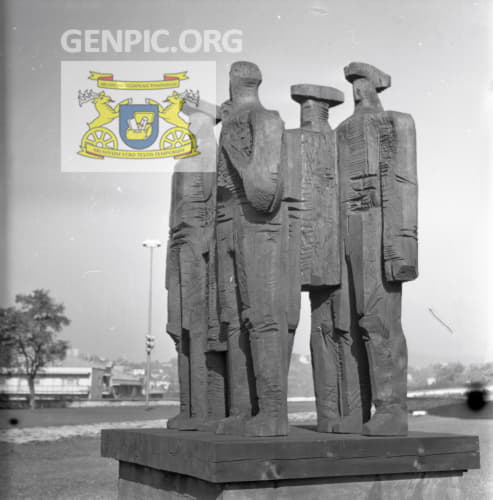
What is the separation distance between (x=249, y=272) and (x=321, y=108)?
1.66 m

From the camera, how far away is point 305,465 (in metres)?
5.32

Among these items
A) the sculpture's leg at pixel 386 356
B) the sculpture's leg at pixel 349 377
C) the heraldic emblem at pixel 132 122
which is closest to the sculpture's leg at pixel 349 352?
the sculpture's leg at pixel 349 377

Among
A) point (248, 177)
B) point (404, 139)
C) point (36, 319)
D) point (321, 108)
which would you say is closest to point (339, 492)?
point (248, 177)

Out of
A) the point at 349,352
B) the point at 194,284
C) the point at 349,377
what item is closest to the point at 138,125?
the point at 194,284

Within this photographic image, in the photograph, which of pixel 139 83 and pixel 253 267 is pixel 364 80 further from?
pixel 139 83

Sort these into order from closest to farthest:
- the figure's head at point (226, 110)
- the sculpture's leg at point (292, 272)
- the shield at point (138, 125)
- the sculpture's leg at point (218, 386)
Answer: the sculpture's leg at point (292, 272) → the figure's head at point (226, 110) → the sculpture's leg at point (218, 386) → the shield at point (138, 125)

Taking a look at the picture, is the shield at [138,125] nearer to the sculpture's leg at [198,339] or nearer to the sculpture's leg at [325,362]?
the sculpture's leg at [198,339]

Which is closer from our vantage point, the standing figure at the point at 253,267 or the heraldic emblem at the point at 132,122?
the standing figure at the point at 253,267

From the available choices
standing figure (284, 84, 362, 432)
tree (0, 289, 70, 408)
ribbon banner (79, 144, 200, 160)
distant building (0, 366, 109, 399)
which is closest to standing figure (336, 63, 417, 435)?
standing figure (284, 84, 362, 432)

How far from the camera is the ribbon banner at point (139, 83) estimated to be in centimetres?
819

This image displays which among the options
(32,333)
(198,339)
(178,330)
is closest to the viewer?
(198,339)

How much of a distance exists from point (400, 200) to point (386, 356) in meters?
1.15

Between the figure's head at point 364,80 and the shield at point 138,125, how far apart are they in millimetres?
2535

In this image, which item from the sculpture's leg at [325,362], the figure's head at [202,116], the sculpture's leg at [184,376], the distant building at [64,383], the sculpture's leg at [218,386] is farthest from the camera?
the distant building at [64,383]
